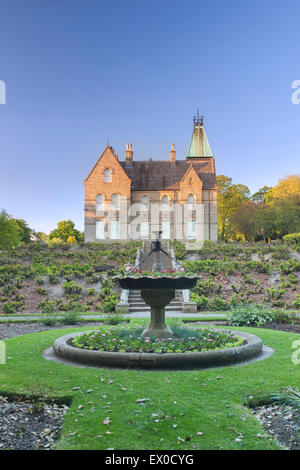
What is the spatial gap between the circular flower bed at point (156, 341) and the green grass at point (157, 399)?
0.85 m

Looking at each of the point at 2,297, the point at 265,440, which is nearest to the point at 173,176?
the point at 2,297

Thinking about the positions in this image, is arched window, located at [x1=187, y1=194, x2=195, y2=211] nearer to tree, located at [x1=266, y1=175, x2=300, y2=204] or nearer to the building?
the building

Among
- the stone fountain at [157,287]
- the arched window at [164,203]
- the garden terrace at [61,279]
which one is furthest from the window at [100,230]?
the stone fountain at [157,287]

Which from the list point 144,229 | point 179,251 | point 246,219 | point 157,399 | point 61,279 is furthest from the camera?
point 246,219

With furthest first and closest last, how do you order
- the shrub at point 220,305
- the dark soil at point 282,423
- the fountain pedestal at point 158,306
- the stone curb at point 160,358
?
the shrub at point 220,305
the fountain pedestal at point 158,306
the stone curb at point 160,358
the dark soil at point 282,423

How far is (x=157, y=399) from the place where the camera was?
231 inches

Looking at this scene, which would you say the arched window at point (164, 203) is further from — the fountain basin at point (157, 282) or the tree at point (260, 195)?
the fountain basin at point (157, 282)

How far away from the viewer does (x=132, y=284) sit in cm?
873

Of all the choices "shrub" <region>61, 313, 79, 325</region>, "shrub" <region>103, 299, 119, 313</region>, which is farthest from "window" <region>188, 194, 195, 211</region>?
"shrub" <region>61, 313, 79, 325</region>

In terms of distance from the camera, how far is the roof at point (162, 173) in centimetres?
4525

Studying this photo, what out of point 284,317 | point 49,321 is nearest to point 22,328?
point 49,321

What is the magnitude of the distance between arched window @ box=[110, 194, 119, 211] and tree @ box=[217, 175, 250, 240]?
73.5 feet

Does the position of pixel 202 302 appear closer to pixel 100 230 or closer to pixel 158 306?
pixel 158 306

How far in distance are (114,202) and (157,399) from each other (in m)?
37.9
